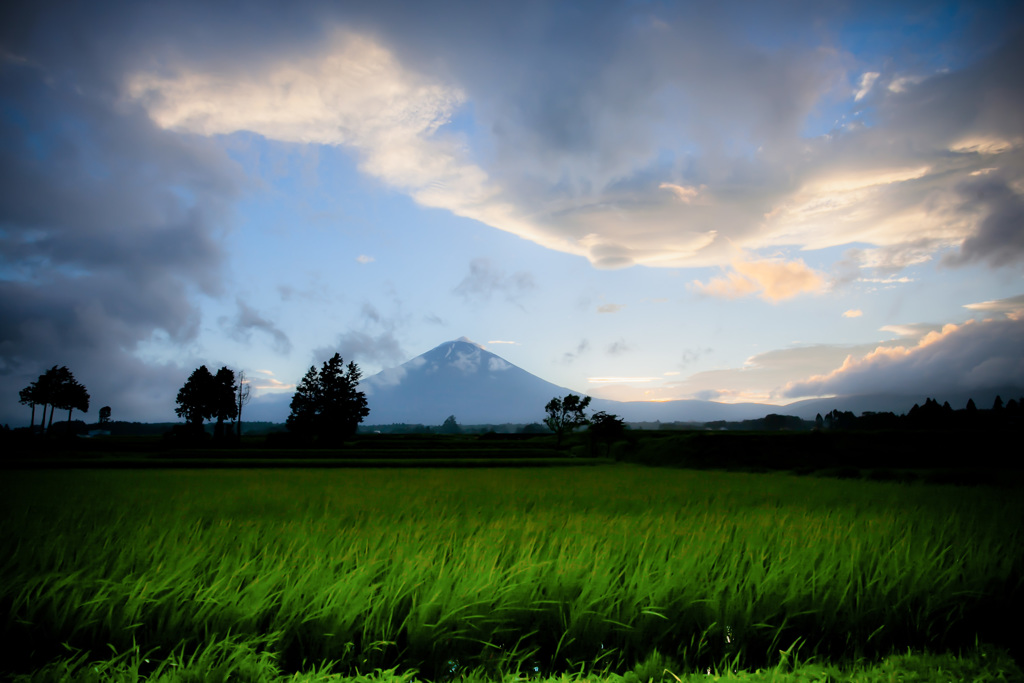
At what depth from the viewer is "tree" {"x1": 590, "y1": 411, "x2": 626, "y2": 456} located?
5047cm

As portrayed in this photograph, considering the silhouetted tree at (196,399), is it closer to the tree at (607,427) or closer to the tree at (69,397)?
the tree at (69,397)

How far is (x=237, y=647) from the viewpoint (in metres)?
2.86

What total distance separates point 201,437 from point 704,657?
62.6 meters

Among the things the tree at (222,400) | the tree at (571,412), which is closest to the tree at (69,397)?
the tree at (222,400)

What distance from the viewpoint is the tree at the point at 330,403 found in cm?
6612

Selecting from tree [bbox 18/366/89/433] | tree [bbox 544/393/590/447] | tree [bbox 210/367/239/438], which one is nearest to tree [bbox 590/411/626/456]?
tree [bbox 544/393/590/447]

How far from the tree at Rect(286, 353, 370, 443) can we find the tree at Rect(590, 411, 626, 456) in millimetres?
37444

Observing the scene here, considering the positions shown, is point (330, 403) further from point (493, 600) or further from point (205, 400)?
point (493, 600)

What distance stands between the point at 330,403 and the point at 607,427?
1737 inches

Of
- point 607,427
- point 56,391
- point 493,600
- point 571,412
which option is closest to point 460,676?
point 493,600

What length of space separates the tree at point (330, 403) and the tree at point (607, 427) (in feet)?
123

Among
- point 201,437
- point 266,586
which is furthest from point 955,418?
point 201,437

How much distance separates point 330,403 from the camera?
228 feet

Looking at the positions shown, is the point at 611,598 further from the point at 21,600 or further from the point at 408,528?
the point at 21,600
